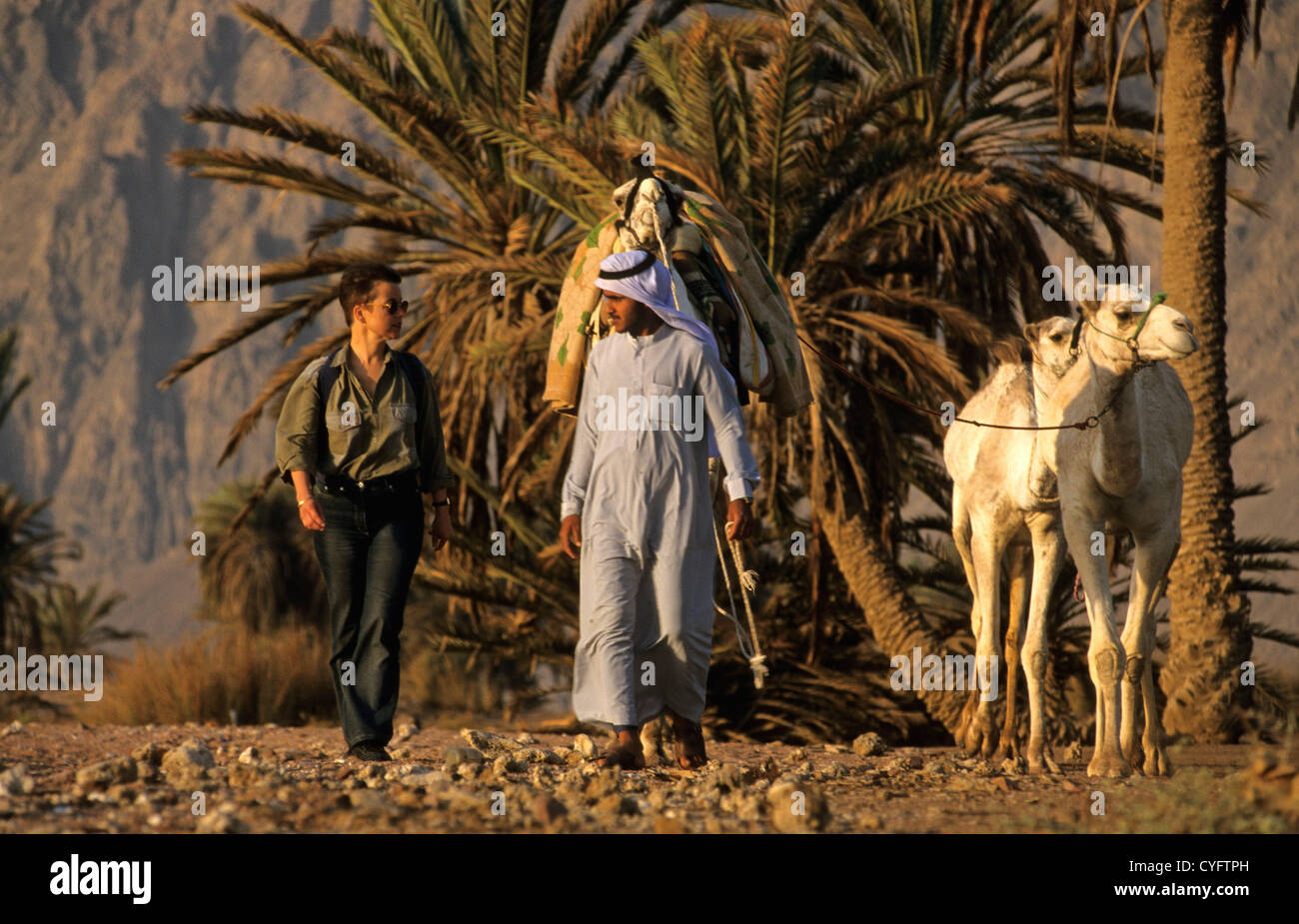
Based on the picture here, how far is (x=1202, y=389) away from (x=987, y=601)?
145 inches

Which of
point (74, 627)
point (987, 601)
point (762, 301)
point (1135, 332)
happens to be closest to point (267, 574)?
point (74, 627)

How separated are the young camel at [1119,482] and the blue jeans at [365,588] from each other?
2.99 m

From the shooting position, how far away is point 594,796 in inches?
238

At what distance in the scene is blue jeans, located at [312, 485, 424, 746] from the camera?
7254 mm

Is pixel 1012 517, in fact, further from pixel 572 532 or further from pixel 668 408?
pixel 572 532

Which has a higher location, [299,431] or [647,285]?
[647,285]

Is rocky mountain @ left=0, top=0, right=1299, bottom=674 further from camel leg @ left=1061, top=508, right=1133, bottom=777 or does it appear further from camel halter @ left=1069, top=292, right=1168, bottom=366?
camel leg @ left=1061, top=508, right=1133, bottom=777

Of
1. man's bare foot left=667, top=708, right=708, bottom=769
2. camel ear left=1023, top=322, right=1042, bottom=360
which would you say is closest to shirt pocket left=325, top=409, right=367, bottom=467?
man's bare foot left=667, top=708, right=708, bottom=769

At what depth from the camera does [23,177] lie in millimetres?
62625

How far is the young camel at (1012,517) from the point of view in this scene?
802 centimetres

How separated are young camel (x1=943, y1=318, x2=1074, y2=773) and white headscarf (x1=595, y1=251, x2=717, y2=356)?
1796 mm

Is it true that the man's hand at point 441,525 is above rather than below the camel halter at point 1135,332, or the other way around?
below

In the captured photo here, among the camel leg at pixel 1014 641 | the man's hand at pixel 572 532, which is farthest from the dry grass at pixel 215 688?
the man's hand at pixel 572 532

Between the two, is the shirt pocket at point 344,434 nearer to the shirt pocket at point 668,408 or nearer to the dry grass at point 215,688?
the shirt pocket at point 668,408
